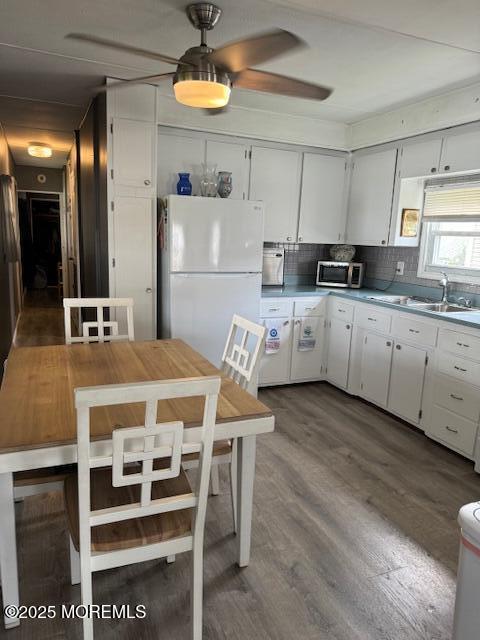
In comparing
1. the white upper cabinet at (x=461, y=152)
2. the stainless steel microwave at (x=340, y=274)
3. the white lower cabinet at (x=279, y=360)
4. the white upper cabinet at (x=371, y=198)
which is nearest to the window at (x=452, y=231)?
the white upper cabinet at (x=461, y=152)

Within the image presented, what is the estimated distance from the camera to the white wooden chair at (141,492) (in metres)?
1.24

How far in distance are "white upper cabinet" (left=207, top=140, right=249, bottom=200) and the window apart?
160 cm

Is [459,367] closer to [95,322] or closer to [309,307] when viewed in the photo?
[309,307]

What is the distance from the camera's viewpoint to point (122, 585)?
1.83 m

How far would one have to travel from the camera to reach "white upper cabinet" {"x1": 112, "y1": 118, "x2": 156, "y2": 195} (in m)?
3.31

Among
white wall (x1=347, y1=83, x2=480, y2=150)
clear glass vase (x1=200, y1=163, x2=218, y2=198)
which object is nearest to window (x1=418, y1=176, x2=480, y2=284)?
white wall (x1=347, y1=83, x2=480, y2=150)

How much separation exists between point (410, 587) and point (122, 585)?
1.18 metres

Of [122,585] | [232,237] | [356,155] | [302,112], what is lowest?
[122,585]

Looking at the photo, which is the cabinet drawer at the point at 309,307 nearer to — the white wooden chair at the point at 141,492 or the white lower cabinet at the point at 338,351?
the white lower cabinet at the point at 338,351

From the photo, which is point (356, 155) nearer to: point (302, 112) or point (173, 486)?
point (302, 112)

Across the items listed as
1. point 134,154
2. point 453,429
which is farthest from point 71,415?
point 453,429

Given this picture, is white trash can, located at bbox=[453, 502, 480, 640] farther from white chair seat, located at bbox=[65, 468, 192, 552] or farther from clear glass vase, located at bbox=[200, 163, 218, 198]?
clear glass vase, located at bbox=[200, 163, 218, 198]

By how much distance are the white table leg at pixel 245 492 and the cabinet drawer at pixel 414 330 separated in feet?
6.02

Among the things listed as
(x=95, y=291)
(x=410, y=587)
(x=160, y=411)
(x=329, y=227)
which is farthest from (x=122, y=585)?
(x=329, y=227)
